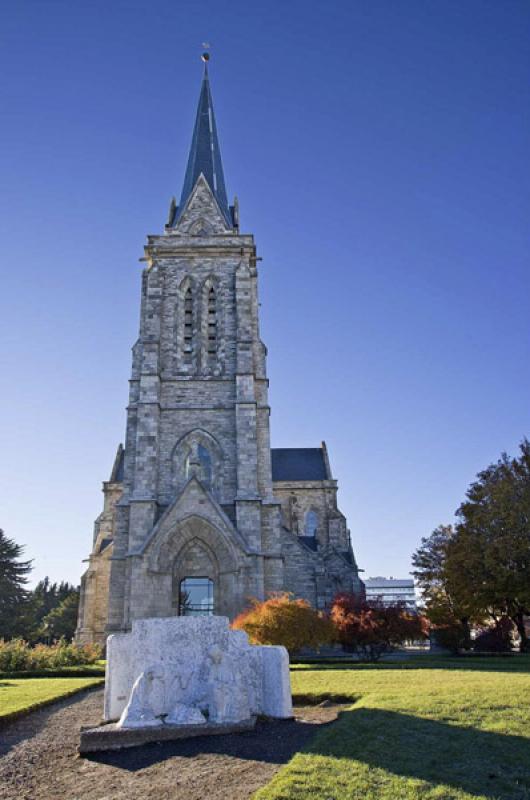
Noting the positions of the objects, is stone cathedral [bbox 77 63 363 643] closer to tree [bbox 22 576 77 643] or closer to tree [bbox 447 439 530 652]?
tree [bbox 447 439 530 652]

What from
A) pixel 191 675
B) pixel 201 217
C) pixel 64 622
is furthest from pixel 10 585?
pixel 191 675

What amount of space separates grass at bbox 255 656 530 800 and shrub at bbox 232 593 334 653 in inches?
324

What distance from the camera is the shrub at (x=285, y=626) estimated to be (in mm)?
19031

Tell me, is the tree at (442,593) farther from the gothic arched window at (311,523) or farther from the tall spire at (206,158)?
the tall spire at (206,158)

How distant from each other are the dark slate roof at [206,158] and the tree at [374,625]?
74.3ft

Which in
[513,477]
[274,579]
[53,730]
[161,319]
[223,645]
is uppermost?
[161,319]

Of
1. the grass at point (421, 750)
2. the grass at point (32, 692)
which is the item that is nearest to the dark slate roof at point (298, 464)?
the grass at point (32, 692)

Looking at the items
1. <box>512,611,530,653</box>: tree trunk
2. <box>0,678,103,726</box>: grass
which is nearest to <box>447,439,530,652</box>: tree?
<box>512,611,530,653</box>: tree trunk

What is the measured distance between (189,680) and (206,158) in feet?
117

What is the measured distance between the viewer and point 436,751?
254 inches

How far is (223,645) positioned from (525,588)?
17110mm

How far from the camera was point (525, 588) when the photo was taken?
22484 mm

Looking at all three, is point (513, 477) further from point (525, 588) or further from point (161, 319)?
point (161, 319)

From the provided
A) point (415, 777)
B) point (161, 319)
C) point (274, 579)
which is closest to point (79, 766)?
point (415, 777)
